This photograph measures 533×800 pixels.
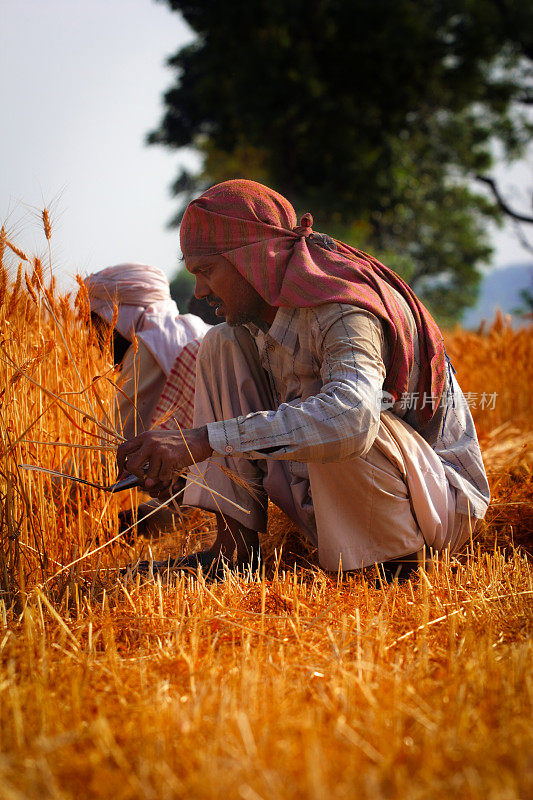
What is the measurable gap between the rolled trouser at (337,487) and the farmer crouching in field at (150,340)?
453mm

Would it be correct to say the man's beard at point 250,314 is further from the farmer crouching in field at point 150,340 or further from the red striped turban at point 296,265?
the farmer crouching in field at point 150,340

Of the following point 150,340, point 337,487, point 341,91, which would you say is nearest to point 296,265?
point 337,487

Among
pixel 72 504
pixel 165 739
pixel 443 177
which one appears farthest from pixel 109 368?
pixel 443 177

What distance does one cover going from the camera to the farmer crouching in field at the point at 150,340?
253 centimetres

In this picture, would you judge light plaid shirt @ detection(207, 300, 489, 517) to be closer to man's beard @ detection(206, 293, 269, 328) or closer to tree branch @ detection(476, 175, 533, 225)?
man's beard @ detection(206, 293, 269, 328)

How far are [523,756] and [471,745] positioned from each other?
0.07 m

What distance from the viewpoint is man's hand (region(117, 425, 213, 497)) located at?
153 cm

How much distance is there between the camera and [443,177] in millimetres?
16938

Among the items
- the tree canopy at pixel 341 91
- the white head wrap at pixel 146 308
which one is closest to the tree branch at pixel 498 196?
the tree canopy at pixel 341 91

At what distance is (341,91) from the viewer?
41.4 feet

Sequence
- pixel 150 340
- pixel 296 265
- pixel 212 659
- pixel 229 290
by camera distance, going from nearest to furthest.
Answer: pixel 212 659
pixel 296 265
pixel 229 290
pixel 150 340

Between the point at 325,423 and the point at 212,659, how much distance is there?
499 millimetres

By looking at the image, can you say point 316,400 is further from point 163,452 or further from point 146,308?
point 146,308

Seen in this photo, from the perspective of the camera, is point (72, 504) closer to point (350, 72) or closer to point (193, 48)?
point (350, 72)
